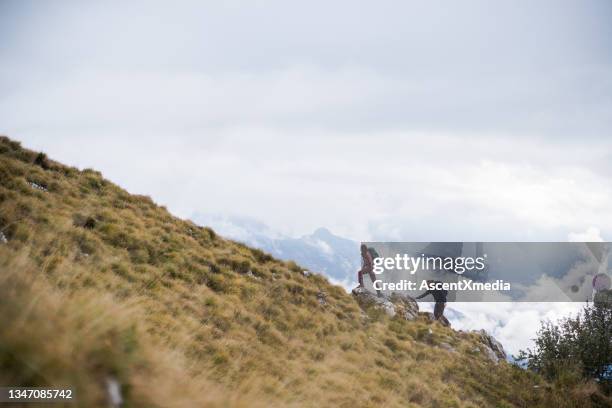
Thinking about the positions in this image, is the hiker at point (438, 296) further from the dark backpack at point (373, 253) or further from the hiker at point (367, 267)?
the hiker at point (367, 267)

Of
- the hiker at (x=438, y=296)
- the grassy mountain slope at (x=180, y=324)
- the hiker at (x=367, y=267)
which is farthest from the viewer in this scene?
the hiker at (x=438, y=296)

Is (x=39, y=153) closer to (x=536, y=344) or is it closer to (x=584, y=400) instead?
(x=584, y=400)

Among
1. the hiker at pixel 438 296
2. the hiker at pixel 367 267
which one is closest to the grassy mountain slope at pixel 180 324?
the hiker at pixel 367 267

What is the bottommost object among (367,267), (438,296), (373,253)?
(438,296)

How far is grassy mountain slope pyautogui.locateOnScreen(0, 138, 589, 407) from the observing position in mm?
3371

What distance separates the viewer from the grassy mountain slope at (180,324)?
3371 mm

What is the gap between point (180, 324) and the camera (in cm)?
845

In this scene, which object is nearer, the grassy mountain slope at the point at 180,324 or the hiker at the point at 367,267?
the grassy mountain slope at the point at 180,324

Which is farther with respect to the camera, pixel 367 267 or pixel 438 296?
pixel 438 296

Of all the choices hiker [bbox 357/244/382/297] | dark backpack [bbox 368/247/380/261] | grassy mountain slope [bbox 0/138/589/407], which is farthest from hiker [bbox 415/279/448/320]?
grassy mountain slope [bbox 0/138/589/407]

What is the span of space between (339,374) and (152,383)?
26.3 feet

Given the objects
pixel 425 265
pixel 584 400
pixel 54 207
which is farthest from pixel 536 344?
pixel 54 207

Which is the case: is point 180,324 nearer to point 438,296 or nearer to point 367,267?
point 367,267

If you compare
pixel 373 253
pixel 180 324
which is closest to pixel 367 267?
pixel 373 253
